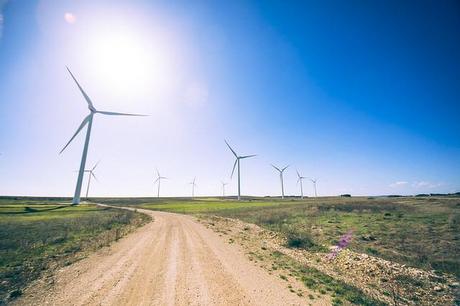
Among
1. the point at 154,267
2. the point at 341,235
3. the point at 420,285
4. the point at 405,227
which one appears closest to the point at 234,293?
the point at 154,267

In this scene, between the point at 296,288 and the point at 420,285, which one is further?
the point at 420,285

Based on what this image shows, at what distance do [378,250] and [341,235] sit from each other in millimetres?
6639

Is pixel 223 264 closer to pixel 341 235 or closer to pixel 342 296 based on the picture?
pixel 342 296

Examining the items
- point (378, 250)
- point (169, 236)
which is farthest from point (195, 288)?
point (378, 250)

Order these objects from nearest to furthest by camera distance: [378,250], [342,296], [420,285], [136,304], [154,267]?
[136,304] < [342,296] < [420,285] < [154,267] < [378,250]

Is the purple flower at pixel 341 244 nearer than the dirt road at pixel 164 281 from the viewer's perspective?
No

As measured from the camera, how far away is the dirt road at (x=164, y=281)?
10.1 m

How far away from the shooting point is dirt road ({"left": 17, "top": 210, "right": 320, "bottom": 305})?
33.1 feet

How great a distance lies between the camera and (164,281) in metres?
12.1

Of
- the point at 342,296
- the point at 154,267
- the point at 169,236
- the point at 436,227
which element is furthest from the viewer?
the point at 436,227

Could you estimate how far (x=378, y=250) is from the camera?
64.8ft

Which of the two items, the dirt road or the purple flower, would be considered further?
the purple flower

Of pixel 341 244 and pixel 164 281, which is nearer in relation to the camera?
pixel 164 281

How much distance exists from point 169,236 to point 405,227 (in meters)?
30.0
